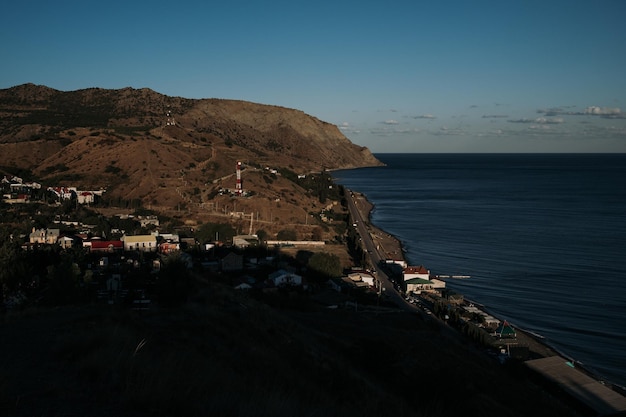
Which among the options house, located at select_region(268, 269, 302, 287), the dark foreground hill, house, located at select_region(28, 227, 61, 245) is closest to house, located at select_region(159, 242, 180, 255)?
house, located at select_region(28, 227, 61, 245)

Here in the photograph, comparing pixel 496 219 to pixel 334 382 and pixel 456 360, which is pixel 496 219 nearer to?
pixel 456 360

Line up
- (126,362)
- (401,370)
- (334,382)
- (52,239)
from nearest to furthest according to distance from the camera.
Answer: (126,362), (334,382), (401,370), (52,239)

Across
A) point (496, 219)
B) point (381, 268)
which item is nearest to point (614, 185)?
point (496, 219)

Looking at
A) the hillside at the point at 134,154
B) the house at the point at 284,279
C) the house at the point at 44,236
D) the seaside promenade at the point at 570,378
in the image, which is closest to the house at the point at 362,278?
the seaside promenade at the point at 570,378

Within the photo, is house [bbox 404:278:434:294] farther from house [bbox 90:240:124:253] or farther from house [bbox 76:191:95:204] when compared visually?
house [bbox 76:191:95:204]

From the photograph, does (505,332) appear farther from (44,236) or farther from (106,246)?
(44,236)

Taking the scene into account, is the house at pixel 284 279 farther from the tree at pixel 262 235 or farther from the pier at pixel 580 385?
the tree at pixel 262 235
